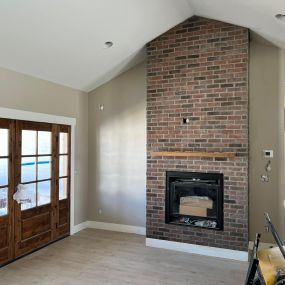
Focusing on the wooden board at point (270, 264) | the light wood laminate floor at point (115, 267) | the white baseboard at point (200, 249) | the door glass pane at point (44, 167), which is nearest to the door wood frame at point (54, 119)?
the door glass pane at point (44, 167)

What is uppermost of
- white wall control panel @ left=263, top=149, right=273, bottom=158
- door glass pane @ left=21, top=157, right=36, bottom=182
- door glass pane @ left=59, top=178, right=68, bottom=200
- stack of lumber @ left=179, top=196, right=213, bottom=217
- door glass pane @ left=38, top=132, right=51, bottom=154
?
door glass pane @ left=38, top=132, right=51, bottom=154

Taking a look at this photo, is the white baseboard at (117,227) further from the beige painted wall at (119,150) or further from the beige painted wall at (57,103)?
the beige painted wall at (57,103)

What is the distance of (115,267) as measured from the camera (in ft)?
13.1

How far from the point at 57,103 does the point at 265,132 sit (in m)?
3.35

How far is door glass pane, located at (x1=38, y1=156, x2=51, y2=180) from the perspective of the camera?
15.2 feet

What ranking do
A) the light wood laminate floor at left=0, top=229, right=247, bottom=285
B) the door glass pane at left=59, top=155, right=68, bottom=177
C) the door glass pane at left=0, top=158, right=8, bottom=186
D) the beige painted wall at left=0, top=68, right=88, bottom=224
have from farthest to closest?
the door glass pane at left=59, top=155, right=68, bottom=177, the beige painted wall at left=0, top=68, right=88, bottom=224, the door glass pane at left=0, top=158, right=8, bottom=186, the light wood laminate floor at left=0, top=229, right=247, bottom=285

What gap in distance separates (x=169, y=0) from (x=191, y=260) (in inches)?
139

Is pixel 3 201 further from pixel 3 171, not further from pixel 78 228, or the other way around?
pixel 78 228

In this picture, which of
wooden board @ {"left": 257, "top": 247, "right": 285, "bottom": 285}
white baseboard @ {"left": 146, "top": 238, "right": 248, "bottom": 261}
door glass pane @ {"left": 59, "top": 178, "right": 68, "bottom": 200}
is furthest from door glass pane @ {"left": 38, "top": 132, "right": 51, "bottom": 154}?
wooden board @ {"left": 257, "top": 247, "right": 285, "bottom": 285}

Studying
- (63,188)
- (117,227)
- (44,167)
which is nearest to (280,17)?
(44,167)

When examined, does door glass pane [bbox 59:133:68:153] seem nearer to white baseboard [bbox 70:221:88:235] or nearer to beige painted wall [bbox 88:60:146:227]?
beige painted wall [bbox 88:60:146:227]

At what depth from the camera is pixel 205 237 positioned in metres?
4.53

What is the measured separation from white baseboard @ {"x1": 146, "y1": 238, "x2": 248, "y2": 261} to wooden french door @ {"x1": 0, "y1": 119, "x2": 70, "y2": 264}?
1619 millimetres

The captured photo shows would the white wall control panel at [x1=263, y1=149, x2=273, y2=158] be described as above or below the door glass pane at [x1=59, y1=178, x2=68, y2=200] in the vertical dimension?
above
